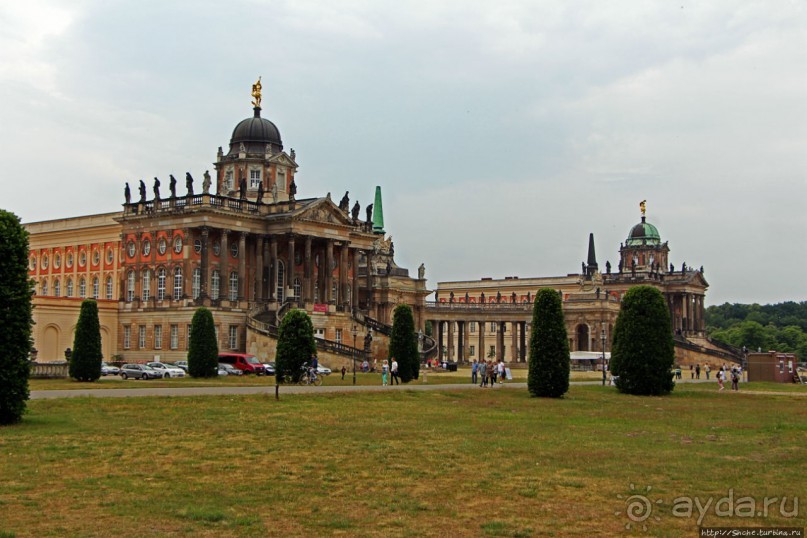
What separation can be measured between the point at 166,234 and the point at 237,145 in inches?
630

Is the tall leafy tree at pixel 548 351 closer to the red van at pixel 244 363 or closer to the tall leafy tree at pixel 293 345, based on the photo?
the tall leafy tree at pixel 293 345

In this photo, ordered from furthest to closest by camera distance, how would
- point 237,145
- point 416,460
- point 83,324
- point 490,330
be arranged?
point 490,330
point 237,145
point 83,324
point 416,460

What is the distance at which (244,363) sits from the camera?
74.3 meters

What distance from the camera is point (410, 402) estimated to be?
44281 millimetres

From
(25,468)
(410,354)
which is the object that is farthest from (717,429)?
(410,354)

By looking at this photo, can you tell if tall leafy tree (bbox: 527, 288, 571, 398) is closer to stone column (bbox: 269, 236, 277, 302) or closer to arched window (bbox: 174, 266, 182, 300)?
stone column (bbox: 269, 236, 277, 302)

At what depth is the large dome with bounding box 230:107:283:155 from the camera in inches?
3922

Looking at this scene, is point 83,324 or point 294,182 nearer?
point 83,324

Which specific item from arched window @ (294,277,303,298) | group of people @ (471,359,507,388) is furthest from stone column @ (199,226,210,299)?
group of people @ (471,359,507,388)

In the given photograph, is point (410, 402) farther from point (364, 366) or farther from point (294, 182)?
point (294, 182)

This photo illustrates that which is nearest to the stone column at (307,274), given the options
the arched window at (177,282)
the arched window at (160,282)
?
the arched window at (177,282)

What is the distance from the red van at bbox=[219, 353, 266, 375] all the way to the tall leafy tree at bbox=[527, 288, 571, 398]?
28.0 m

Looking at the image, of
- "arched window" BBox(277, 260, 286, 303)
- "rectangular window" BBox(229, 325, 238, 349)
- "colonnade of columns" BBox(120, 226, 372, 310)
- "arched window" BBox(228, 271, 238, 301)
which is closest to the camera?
"rectangular window" BBox(229, 325, 238, 349)

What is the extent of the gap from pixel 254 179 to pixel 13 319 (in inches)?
2695
